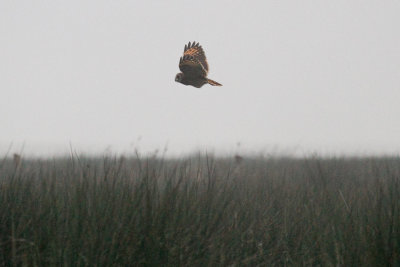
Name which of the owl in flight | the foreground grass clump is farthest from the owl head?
the foreground grass clump

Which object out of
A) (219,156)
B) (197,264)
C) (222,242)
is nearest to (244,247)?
(222,242)

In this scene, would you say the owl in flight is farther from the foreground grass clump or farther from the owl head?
the foreground grass clump

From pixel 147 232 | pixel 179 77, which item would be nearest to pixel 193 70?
pixel 179 77

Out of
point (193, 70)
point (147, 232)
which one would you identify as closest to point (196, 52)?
point (193, 70)

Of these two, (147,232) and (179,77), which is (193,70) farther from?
(147,232)

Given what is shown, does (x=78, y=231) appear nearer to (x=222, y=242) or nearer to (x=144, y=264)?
(x=144, y=264)

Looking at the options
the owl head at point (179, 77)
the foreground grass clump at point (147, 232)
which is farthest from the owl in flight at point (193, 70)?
the foreground grass clump at point (147, 232)

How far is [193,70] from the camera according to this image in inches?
183

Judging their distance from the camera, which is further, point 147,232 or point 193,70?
point 193,70

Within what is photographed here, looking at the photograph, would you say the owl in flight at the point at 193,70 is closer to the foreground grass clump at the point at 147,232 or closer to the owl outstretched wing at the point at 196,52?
the owl outstretched wing at the point at 196,52

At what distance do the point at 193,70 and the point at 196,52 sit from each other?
13.1 inches

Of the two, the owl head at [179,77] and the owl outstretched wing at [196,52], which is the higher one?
the owl outstretched wing at [196,52]

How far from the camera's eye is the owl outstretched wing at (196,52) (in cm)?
479

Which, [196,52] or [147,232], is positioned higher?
[196,52]
